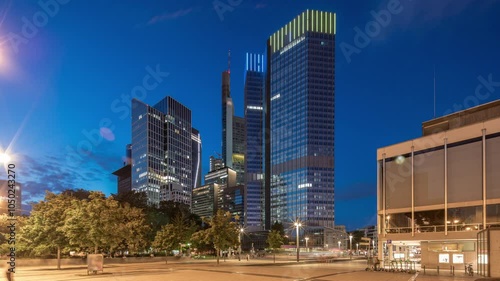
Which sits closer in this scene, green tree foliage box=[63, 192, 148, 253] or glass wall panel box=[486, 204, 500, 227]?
green tree foliage box=[63, 192, 148, 253]

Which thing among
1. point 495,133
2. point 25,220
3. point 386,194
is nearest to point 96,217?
point 25,220

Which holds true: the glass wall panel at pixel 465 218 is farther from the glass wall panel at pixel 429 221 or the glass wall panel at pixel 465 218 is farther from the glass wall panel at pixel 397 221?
the glass wall panel at pixel 397 221

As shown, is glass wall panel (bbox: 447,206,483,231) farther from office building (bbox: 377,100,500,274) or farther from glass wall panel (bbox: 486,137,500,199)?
glass wall panel (bbox: 486,137,500,199)

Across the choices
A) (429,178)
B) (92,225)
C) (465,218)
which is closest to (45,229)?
(92,225)

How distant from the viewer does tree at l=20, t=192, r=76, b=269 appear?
1570 inches

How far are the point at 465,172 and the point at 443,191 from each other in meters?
3.21

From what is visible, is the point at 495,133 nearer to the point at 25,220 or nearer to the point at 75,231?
the point at 75,231

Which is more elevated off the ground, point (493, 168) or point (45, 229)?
point (493, 168)

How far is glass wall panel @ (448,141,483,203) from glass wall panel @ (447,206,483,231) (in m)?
1.06

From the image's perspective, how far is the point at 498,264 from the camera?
2781cm

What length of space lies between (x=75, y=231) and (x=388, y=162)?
3562cm

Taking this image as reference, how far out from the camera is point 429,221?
1834 inches

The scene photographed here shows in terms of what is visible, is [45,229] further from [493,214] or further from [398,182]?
[493,214]

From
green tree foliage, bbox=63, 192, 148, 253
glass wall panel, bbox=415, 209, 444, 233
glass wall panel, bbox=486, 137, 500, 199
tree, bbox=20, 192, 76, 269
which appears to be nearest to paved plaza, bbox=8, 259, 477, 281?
tree, bbox=20, 192, 76, 269
